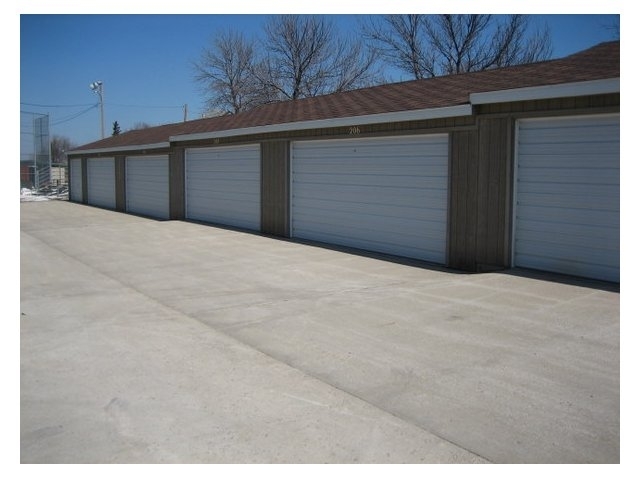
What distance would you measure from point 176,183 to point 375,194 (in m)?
10.0

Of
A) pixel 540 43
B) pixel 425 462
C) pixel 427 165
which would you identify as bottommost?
pixel 425 462

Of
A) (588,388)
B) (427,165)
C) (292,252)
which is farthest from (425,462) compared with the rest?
(292,252)

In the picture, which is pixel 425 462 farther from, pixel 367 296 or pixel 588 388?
pixel 367 296

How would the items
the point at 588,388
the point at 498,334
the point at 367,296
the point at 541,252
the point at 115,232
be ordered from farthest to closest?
the point at 115,232 → the point at 541,252 → the point at 367,296 → the point at 498,334 → the point at 588,388

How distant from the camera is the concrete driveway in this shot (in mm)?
3451

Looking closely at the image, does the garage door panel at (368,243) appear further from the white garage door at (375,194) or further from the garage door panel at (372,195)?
the garage door panel at (372,195)

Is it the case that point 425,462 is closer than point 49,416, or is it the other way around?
point 425,462

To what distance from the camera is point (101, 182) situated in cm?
2753

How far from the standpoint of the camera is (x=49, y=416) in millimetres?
3834

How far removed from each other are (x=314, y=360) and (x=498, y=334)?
1.93 m

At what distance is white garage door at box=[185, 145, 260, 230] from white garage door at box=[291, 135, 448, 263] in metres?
1.99

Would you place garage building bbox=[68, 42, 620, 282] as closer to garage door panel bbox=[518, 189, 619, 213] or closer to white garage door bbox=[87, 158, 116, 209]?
garage door panel bbox=[518, 189, 619, 213]

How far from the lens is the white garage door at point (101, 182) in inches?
1022

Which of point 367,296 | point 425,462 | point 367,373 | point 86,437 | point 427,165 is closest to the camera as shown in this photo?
point 425,462
